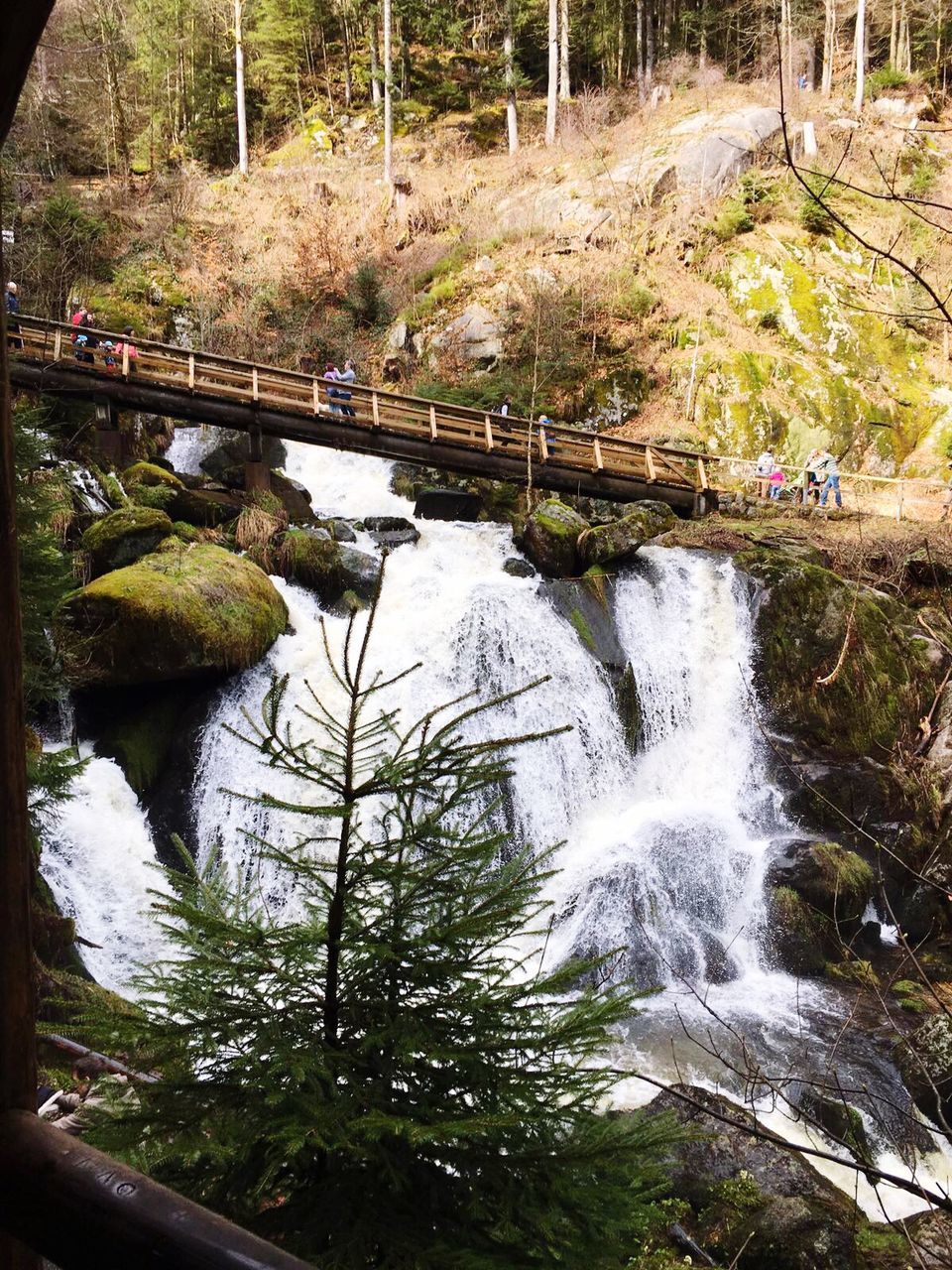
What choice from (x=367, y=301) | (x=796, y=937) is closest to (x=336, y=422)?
(x=796, y=937)

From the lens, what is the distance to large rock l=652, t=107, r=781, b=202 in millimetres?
22031

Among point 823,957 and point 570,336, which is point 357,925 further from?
point 570,336

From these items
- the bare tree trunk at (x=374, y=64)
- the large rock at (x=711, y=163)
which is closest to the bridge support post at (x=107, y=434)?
the large rock at (x=711, y=163)

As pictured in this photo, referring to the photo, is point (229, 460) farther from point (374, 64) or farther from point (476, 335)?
point (374, 64)

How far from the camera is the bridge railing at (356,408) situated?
13.0 m

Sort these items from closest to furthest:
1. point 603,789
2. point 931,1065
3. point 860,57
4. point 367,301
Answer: point 931,1065 < point 603,789 < point 367,301 < point 860,57

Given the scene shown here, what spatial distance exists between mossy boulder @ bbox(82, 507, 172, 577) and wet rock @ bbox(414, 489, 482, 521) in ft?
18.4

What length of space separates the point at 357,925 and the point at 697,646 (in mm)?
10514

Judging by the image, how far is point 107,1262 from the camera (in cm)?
108

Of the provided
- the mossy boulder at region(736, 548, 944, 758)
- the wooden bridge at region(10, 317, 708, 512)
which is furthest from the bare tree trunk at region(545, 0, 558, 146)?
the mossy boulder at region(736, 548, 944, 758)

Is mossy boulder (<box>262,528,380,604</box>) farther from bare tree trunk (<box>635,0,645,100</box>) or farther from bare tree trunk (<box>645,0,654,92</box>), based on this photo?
bare tree trunk (<box>645,0,654,92</box>)

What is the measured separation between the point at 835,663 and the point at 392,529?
7482 mm

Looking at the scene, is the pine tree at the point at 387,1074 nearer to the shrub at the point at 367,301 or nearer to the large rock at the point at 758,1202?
the large rock at the point at 758,1202

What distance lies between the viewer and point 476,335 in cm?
2084
